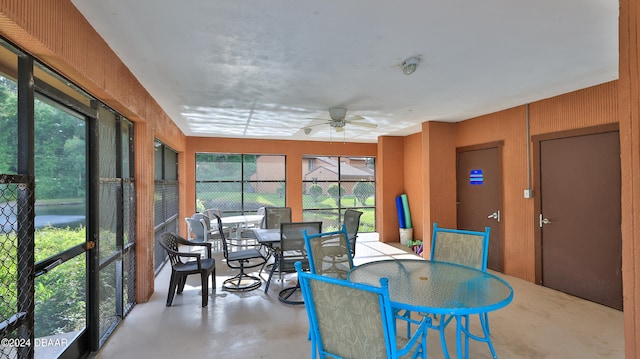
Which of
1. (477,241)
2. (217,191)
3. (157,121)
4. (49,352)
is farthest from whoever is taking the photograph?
(217,191)

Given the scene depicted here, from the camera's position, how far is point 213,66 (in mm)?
2838

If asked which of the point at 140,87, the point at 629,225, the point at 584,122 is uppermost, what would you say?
the point at 140,87

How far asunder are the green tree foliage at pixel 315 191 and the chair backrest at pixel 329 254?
5.09 meters

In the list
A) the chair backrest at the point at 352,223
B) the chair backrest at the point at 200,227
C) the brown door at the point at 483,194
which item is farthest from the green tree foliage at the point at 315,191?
the brown door at the point at 483,194

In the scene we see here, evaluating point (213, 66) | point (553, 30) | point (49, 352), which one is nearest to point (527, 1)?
point (553, 30)

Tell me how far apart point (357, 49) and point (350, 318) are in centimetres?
204

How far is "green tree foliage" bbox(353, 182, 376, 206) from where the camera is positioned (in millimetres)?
8578

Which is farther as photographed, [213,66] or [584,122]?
[584,122]

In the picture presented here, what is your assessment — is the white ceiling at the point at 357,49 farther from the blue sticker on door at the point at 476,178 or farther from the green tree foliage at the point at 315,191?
the green tree foliage at the point at 315,191

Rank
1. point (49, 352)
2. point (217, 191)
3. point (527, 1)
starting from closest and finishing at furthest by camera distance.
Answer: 1. point (527, 1)
2. point (49, 352)
3. point (217, 191)

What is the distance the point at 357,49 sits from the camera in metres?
2.50

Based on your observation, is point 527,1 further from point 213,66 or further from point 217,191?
point 217,191

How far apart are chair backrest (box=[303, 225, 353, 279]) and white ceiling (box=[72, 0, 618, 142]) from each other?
1631 mm

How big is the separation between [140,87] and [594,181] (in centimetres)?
535
